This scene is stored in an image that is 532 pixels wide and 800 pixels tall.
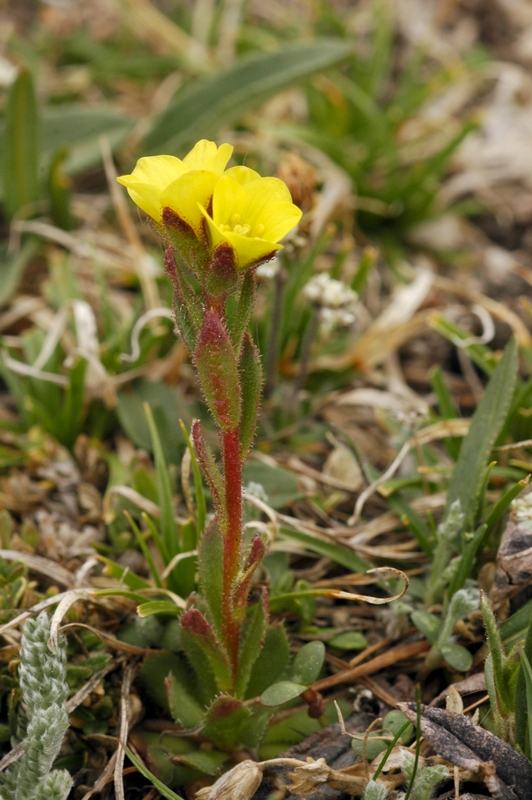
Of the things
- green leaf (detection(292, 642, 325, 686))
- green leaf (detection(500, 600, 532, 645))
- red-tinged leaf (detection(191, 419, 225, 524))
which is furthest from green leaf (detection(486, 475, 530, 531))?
red-tinged leaf (detection(191, 419, 225, 524))

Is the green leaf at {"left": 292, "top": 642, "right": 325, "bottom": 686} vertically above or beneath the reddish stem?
beneath

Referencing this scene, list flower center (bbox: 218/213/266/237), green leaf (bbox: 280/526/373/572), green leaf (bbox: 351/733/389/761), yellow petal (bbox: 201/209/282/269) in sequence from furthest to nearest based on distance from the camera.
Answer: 1. green leaf (bbox: 280/526/373/572)
2. green leaf (bbox: 351/733/389/761)
3. flower center (bbox: 218/213/266/237)
4. yellow petal (bbox: 201/209/282/269)

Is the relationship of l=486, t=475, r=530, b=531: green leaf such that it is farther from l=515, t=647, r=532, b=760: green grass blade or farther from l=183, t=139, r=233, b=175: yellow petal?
l=183, t=139, r=233, b=175: yellow petal

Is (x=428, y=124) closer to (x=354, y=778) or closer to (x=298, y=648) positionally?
(x=298, y=648)

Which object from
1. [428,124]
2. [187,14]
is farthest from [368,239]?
[187,14]

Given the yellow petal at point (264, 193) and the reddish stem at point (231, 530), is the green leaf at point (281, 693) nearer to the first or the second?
the reddish stem at point (231, 530)

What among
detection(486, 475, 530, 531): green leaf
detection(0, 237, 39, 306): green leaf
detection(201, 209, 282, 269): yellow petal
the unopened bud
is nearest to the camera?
detection(201, 209, 282, 269): yellow petal

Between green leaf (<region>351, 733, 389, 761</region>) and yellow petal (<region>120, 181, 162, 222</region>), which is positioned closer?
yellow petal (<region>120, 181, 162, 222</region>)
